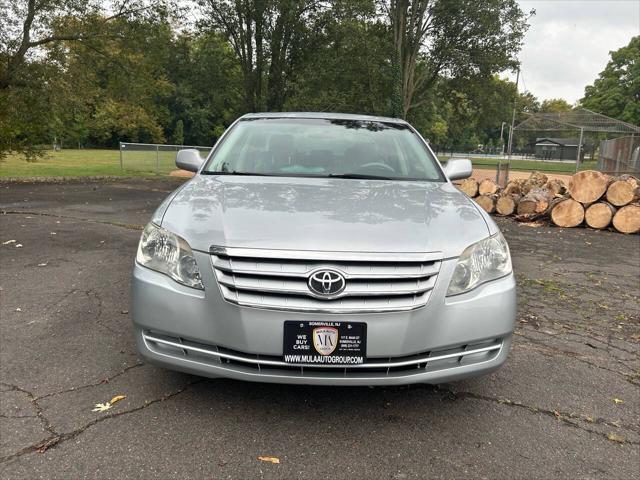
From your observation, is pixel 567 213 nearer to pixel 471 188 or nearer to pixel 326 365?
pixel 471 188

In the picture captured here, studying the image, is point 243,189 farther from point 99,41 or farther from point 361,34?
point 361,34

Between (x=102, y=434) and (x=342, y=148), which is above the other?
(x=342, y=148)

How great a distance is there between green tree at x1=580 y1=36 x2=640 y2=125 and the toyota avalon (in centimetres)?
6165

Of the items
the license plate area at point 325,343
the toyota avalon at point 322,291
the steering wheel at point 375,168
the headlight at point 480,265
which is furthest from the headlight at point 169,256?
the steering wheel at point 375,168

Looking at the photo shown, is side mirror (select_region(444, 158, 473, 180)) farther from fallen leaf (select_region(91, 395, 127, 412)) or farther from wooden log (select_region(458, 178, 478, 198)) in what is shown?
wooden log (select_region(458, 178, 478, 198))

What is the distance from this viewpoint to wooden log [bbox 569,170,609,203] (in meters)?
8.95

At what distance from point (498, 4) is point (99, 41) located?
16.1 m

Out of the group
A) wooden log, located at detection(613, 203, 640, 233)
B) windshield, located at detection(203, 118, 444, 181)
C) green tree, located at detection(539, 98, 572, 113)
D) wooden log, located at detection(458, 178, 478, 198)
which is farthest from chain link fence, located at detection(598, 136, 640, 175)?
green tree, located at detection(539, 98, 572, 113)

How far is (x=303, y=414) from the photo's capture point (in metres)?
2.54

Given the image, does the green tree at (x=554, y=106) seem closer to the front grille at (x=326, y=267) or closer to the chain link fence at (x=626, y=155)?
the chain link fence at (x=626, y=155)

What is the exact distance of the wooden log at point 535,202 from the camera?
32.2 feet

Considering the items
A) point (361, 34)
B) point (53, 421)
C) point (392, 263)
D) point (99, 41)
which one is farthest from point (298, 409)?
point (361, 34)

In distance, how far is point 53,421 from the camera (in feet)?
8.02

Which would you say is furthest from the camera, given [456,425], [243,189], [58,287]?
[58,287]
